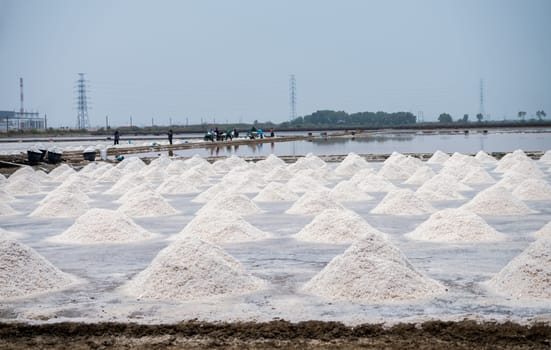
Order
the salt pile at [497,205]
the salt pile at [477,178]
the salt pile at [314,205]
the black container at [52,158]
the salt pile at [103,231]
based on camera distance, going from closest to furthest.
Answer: the salt pile at [103,231]
the salt pile at [497,205]
the salt pile at [314,205]
the salt pile at [477,178]
the black container at [52,158]

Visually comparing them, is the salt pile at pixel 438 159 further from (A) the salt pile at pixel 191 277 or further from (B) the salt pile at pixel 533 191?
(A) the salt pile at pixel 191 277

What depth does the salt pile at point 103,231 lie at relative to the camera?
1037cm

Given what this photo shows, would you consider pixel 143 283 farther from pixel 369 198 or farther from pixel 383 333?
pixel 369 198

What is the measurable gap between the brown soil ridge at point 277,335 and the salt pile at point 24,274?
44.9 inches

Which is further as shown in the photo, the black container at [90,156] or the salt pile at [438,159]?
the black container at [90,156]

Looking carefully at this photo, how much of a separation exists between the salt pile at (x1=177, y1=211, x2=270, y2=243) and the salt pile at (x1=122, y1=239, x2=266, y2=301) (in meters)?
2.49

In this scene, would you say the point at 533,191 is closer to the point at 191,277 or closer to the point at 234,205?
the point at 234,205

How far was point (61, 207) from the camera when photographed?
13.5 metres

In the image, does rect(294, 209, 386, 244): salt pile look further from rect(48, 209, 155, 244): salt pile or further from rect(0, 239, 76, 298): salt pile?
rect(0, 239, 76, 298): salt pile

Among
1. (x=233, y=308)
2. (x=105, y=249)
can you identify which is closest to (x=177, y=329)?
(x=233, y=308)

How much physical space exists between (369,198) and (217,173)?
27.2ft

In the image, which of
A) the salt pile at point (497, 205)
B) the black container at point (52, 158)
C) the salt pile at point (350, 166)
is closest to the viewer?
the salt pile at point (497, 205)

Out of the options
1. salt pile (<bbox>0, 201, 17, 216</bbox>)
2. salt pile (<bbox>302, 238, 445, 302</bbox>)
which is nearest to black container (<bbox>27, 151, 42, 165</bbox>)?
salt pile (<bbox>0, 201, 17, 216</bbox>)

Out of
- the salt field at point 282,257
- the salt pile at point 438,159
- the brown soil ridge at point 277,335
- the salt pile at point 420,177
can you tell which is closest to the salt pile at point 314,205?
the salt field at point 282,257
